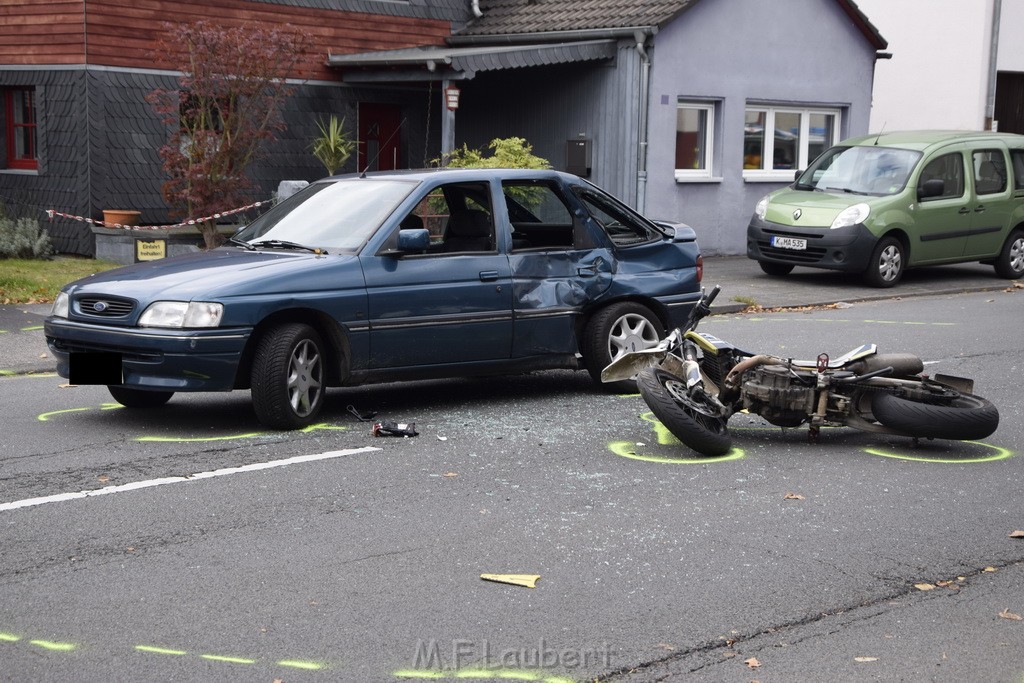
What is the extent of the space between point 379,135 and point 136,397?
46.7 feet

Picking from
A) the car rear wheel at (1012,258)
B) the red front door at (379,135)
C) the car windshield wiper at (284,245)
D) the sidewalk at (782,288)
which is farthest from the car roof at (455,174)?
the red front door at (379,135)

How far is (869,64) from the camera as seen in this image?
24.4 meters

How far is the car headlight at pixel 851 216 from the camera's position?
17.7 m

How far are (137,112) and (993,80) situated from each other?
50.2 ft

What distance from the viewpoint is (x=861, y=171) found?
18.8 m

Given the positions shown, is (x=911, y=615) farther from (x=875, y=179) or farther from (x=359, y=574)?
(x=875, y=179)

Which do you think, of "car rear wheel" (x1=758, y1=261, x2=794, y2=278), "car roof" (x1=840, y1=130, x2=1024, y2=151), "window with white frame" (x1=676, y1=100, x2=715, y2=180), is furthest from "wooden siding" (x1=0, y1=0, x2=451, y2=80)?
"car roof" (x1=840, y1=130, x2=1024, y2=151)

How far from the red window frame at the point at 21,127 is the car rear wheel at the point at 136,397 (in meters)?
12.1

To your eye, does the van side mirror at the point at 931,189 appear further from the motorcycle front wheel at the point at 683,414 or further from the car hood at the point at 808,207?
the motorcycle front wheel at the point at 683,414

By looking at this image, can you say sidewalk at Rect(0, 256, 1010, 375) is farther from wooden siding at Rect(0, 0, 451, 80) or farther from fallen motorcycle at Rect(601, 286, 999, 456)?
fallen motorcycle at Rect(601, 286, 999, 456)

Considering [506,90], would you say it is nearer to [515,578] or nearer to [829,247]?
[829,247]

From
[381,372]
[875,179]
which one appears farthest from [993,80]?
[381,372]

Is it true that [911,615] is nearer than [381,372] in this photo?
Yes

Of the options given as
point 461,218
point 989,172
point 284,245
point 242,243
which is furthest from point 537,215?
point 989,172
